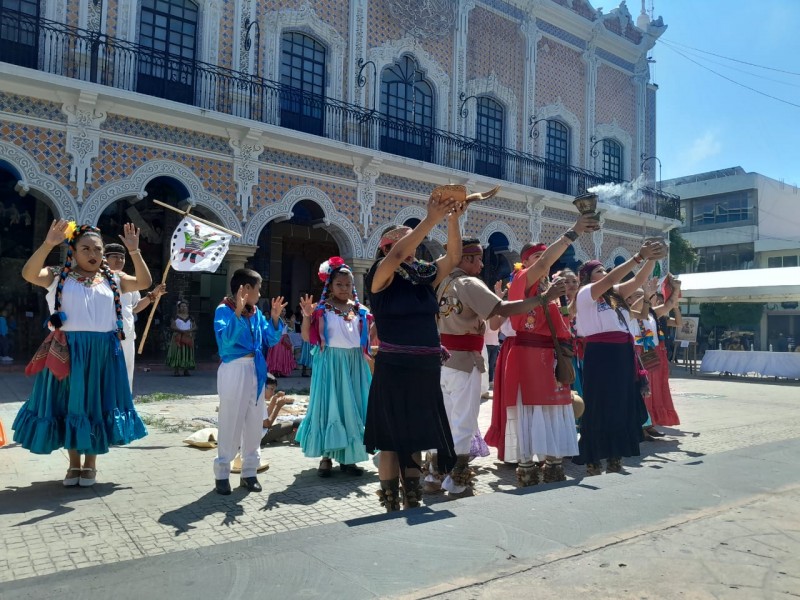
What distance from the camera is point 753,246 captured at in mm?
38094

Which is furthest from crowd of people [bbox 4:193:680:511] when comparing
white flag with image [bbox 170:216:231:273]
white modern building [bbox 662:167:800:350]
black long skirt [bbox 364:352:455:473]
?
white modern building [bbox 662:167:800:350]

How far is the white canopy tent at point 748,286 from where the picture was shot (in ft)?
58.7

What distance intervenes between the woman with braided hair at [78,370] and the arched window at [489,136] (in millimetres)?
14009

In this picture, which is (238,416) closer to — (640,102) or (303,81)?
(303,81)

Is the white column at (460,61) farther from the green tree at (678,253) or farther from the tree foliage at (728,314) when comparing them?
the tree foliage at (728,314)

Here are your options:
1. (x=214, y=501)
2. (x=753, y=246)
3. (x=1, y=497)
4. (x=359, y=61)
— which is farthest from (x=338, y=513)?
(x=753, y=246)

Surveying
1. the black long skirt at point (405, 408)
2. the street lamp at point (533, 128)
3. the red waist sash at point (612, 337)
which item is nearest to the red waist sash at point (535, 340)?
the red waist sash at point (612, 337)

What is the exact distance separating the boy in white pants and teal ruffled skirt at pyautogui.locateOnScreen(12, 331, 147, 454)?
2.34ft

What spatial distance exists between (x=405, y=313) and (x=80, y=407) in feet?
8.42

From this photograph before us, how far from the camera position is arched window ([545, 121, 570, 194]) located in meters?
19.4

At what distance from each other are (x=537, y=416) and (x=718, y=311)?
2984cm

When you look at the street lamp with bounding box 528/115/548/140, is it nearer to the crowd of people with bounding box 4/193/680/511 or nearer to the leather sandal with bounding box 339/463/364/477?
the crowd of people with bounding box 4/193/680/511

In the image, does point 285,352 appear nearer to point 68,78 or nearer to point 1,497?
point 68,78

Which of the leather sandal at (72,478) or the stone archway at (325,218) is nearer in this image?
the leather sandal at (72,478)
